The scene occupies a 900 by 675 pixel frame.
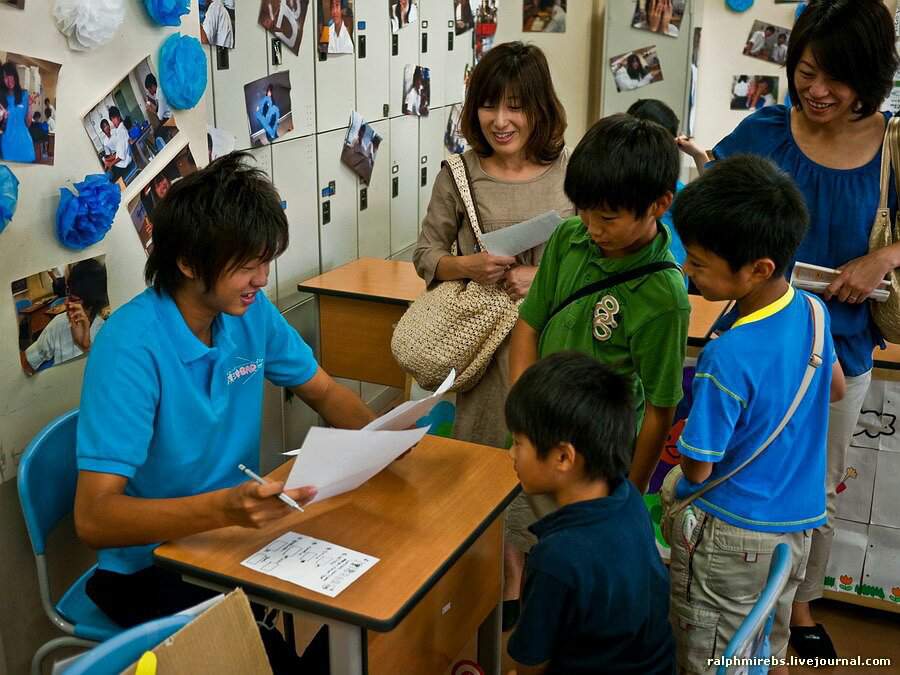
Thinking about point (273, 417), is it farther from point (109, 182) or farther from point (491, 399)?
point (109, 182)

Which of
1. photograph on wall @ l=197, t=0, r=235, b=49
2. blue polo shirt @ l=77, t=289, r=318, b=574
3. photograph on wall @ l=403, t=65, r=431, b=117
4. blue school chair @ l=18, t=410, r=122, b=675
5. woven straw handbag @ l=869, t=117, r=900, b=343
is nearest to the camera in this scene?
blue polo shirt @ l=77, t=289, r=318, b=574

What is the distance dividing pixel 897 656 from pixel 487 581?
1.37m

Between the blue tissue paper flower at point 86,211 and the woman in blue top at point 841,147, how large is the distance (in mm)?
1397

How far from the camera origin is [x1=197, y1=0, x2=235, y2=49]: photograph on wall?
2555 millimetres

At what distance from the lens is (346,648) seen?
4.69 feet

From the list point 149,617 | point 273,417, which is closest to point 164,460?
point 149,617

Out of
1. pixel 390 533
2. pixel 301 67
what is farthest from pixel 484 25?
pixel 390 533

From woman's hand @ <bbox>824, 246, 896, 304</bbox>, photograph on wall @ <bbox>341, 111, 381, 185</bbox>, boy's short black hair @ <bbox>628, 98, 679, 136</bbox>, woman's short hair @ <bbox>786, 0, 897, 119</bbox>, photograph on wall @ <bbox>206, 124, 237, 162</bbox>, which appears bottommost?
woman's hand @ <bbox>824, 246, 896, 304</bbox>

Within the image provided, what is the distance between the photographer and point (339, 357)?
3301 millimetres

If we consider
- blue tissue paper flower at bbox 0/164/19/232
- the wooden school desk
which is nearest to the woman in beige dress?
the wooden school desk

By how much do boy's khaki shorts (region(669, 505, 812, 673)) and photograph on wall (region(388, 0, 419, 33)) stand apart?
2.61 metres

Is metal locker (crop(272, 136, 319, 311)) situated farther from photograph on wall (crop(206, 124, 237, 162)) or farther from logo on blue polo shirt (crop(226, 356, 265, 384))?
logo on blue polo shirt (crop(226, 356, 265, 384))

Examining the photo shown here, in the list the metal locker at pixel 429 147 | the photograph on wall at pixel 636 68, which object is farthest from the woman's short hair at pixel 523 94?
the photograph on wall at pixel 636 68

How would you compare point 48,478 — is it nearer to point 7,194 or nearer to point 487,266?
point 7,194
